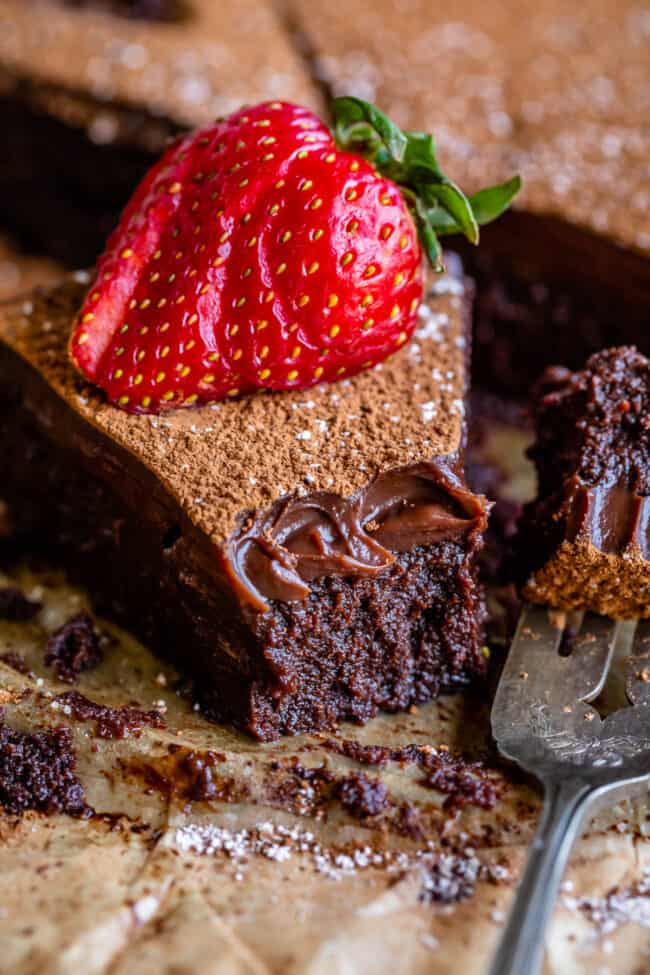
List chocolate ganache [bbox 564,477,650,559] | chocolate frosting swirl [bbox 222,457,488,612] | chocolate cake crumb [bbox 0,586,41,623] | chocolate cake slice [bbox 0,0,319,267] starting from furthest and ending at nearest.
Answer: chocolate cake slice [bbox 0,0,319,267], chocolate cake crumb [bbox 0,586,41,623], chocolate ganache [bbox 564,477,650,559], chocolate frosting swirl [bbox 222,457,488,612]

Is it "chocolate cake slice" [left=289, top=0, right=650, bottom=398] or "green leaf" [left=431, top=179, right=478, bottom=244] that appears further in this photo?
"chocolate cake slice" [left=289, top=0, right=650, bottom=398]

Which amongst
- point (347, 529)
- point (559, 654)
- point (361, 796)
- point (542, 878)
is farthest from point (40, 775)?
point (559, 654)

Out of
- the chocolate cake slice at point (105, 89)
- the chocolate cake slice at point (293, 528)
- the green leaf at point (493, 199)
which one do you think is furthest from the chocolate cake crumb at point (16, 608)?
the chocolate cake slice at point (105, 89)

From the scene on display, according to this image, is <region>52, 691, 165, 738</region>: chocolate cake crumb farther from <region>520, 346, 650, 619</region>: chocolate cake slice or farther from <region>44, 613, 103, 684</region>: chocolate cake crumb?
<region>520, 346, 650, 619</region>: chocolate cake slice

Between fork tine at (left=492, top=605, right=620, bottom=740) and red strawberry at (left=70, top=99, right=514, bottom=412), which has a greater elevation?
red strawberry at (left=70, top=99, right=514, bottom=412)

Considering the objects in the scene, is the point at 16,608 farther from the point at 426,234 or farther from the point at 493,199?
the point at 493,199

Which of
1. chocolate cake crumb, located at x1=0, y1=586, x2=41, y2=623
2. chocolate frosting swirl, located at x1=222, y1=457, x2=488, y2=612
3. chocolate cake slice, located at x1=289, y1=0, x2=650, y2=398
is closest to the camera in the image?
chocolate frosting swirl, located at x1=222, y1=457, x2=488, y2=612

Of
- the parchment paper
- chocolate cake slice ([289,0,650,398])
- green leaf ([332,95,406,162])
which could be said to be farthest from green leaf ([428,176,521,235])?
the parchment paper
